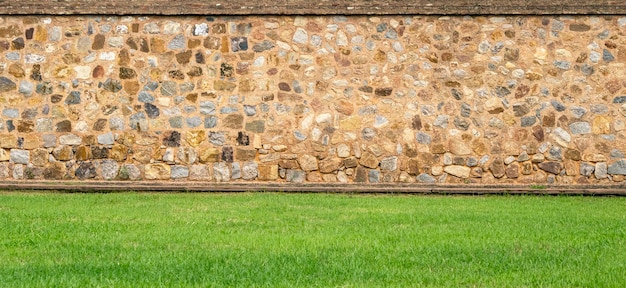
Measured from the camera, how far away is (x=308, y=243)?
9031 mm

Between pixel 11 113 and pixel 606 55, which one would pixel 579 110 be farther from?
pixel 11 113

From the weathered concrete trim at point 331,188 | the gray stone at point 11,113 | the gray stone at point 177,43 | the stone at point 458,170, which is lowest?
the weathered concrete trim at point 331,188

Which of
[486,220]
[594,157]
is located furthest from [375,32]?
[486,220]

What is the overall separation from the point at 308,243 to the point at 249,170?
8085 millimetres

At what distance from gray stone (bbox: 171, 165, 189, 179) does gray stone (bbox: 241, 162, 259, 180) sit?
0.79 m

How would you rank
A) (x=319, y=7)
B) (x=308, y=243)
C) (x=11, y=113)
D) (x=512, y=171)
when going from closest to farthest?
(x=308, y=243) → (x=512, y=171) → (x=319, y=7) → (x=11, y=113)

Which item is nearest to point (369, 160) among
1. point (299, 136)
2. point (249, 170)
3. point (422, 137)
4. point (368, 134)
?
point (368, 134)

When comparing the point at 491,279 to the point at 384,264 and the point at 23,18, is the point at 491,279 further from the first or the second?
the point at 23,18

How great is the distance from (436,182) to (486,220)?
5637 millimetres

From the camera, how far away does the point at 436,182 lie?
1698 cm

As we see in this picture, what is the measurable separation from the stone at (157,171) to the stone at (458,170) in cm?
387

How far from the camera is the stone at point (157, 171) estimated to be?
56.1ft

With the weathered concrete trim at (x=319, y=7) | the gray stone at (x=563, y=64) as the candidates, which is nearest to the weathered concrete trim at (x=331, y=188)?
the gray stone at (x=563, y=64)

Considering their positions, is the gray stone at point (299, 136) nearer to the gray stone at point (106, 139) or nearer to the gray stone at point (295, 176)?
the gray stone at point (295, 176)
